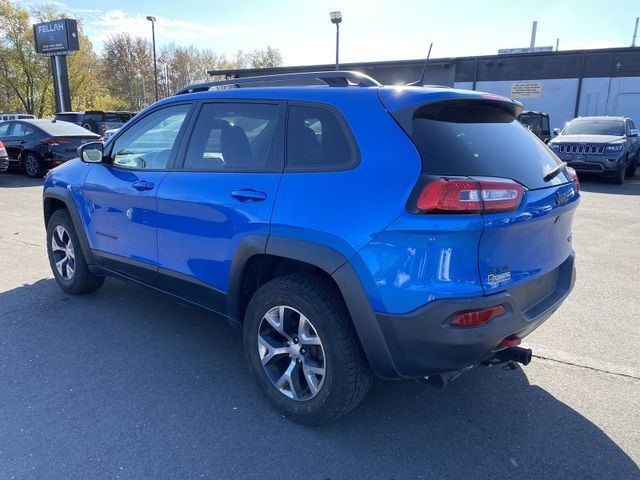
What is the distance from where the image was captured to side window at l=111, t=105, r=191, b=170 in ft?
11.4

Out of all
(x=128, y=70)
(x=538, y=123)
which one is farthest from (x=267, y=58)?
(x=538, y=123)

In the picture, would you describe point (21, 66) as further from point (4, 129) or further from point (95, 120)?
point (4, 129)

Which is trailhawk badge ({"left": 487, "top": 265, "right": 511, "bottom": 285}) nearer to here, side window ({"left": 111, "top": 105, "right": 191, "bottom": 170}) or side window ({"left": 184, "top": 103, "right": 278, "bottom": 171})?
side window ({"left": 184, "top": 103, "right": 278, "bottom": 171})

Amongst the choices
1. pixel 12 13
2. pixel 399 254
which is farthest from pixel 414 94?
pixel 12 13

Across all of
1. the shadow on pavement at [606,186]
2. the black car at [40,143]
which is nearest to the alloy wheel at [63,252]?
the black car at [40,143]

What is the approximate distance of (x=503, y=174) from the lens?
92.7 inches

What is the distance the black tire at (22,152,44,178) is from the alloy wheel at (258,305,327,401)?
493 inches

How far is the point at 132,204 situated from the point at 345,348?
205 centimetres

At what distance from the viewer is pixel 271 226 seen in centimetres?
261

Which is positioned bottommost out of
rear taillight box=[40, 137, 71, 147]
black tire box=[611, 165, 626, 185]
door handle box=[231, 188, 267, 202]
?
black tire box=[611, 165, 626, 185]

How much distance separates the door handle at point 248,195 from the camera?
2.70 metres

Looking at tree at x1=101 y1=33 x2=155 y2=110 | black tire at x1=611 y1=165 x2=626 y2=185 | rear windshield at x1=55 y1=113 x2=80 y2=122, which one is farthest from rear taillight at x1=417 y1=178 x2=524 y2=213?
tree at x1=101 y1=33 x2=155 y2=110

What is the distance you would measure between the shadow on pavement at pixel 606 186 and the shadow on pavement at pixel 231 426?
10244 millimetres

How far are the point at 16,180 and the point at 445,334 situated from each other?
45.5ft
